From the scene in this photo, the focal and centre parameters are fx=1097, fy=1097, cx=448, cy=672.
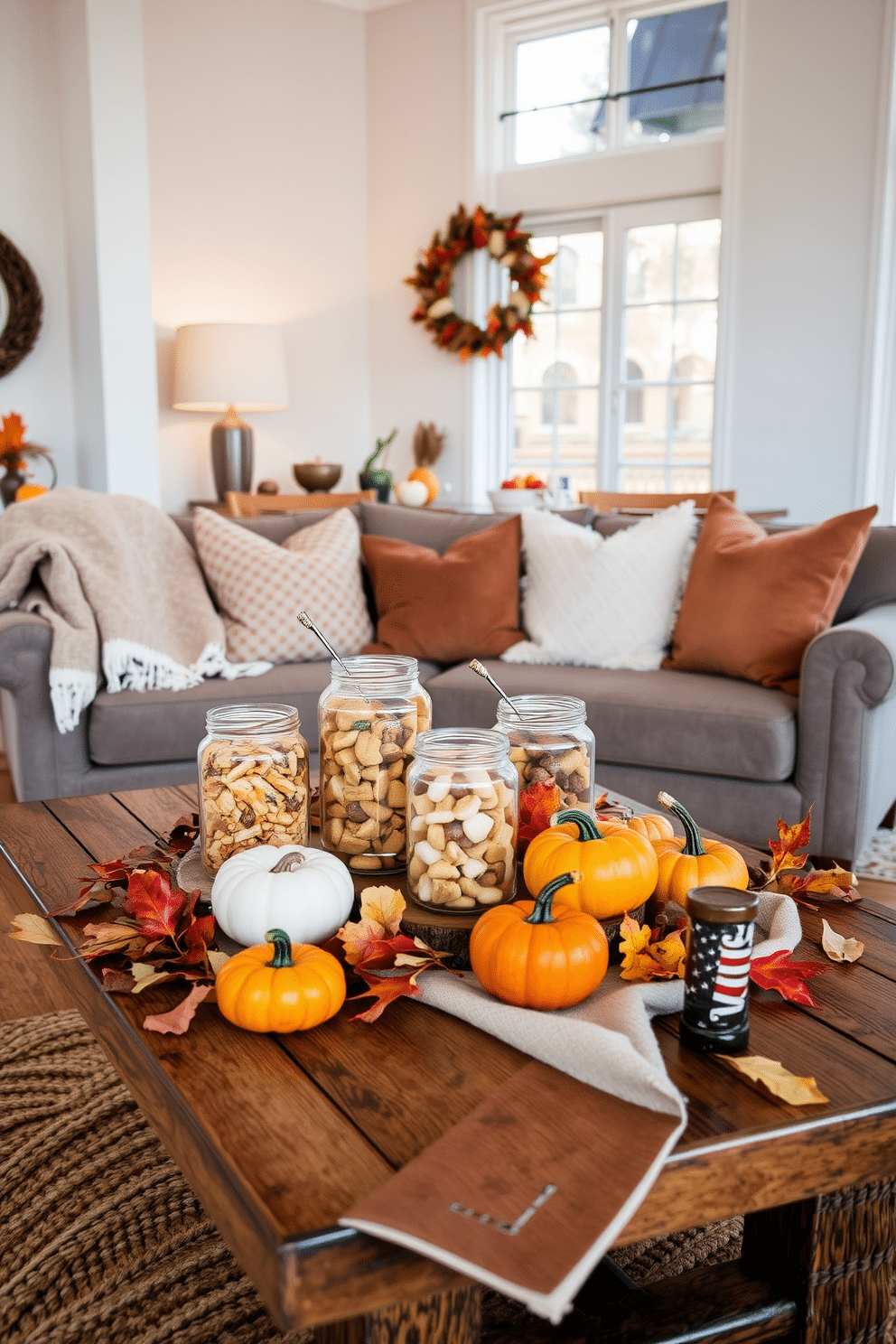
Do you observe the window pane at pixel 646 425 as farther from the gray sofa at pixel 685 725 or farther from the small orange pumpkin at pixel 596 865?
the small orange pumpkin at pixel 596 865

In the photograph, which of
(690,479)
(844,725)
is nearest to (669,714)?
(844,725)

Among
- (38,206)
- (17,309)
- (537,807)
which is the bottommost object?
(537,807)

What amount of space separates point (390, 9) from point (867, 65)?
2.56 m

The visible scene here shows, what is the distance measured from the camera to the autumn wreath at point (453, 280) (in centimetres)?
557

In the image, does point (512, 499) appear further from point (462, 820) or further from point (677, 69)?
point (462, 820)

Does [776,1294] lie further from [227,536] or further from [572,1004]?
[227,536]

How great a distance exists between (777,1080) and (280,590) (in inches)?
93.9

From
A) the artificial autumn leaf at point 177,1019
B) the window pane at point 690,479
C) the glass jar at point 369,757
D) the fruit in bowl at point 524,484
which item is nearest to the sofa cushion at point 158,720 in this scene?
the glass jar at point 369,757

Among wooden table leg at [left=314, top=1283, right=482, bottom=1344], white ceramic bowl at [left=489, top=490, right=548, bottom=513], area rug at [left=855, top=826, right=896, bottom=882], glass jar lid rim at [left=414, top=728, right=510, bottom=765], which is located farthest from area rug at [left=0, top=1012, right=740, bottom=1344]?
white ceramic bowl at [left=489, top=490, right=548, bottom=513]

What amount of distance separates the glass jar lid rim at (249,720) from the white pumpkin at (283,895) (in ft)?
0.52

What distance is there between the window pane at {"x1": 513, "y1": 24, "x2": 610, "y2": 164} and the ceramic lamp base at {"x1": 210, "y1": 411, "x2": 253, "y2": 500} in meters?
2.08

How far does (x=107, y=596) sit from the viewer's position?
2770 mm

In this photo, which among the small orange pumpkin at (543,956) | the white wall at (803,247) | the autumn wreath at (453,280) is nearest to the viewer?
the small orange pumpkin at (543,956)

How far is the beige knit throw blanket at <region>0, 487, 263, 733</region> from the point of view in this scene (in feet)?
8.64
